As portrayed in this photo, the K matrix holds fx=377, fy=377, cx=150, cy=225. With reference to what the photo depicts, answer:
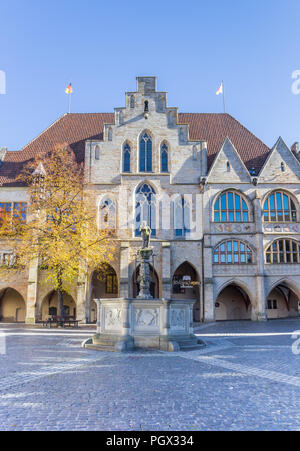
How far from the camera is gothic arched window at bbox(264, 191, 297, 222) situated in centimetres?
3259

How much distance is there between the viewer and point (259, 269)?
3098cm

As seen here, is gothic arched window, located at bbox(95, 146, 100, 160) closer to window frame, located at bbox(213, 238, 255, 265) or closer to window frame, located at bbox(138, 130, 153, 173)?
window frame, located at bbox(138, 130, 153, 173)

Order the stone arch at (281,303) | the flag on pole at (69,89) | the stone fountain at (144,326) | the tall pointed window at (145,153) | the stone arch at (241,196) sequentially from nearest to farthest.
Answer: the stone fountain at (144,326), the stone arch at (241,196), the tall pointed window at (145,153), the stone arch at (281,303), the flag on pole at (69,89)

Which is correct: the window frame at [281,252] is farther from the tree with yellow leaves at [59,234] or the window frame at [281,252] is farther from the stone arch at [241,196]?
the tree with yellow leaves at [59,234]

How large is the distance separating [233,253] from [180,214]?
5561 mm

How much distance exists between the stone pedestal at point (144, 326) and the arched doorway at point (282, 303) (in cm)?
2422

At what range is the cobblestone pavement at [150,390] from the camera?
5.68 m

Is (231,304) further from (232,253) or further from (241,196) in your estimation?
(241,196)

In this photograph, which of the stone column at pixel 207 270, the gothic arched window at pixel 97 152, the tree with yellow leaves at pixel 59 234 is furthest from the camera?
the gothic arched window at pixel 97 152

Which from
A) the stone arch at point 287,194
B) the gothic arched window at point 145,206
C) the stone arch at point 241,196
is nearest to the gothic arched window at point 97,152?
the gothic arched window at point 145,206

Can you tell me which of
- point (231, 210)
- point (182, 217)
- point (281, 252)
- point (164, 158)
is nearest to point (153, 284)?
point (182, 217)

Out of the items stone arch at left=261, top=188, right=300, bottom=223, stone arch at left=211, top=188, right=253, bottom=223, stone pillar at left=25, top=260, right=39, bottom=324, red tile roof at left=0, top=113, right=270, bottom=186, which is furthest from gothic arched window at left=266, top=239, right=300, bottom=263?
stone pillar at left=25, top=260, right=39, bottom=324

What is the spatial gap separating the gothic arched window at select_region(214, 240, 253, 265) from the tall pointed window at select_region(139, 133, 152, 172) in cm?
932
